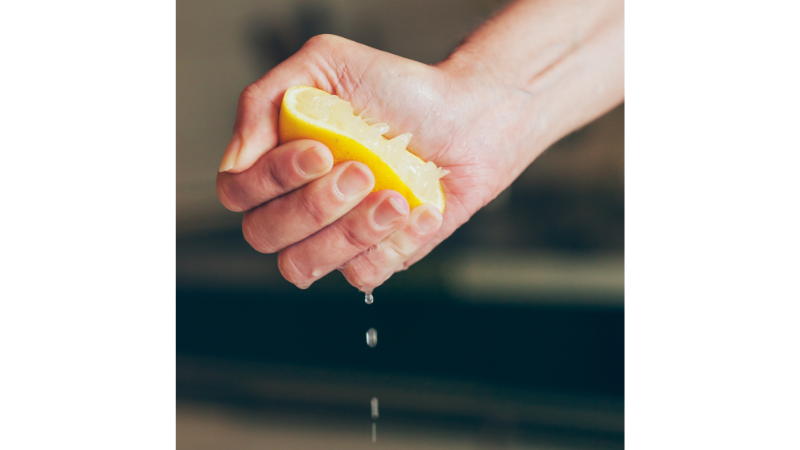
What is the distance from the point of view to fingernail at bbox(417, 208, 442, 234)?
52 cm

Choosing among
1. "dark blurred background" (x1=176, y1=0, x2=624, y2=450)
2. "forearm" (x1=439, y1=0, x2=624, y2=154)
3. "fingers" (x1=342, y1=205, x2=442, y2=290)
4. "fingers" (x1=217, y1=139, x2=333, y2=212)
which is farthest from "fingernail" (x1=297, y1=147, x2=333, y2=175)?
"dark blurred background" (x1=176, y1=0, x2=624, y2=450)

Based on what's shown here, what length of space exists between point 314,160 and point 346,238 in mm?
109

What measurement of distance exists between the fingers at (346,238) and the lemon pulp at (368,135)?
3 cm

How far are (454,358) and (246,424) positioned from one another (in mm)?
472

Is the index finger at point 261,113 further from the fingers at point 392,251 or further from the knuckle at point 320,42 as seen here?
the fingers at point 392,251

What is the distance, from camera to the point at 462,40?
2.34 feet

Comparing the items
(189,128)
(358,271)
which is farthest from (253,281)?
(358,271)

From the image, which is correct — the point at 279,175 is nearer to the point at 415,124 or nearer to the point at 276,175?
the point at 276,175

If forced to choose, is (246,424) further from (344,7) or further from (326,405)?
(344,7)

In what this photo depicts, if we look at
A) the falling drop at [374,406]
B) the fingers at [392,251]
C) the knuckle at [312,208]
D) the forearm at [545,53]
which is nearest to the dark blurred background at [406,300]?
the falling drop at [374,406]

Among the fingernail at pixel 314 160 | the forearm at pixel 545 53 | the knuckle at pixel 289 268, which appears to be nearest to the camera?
the fingernail at pixel 314 160

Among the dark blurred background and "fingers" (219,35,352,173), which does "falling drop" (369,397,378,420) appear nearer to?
the dark blurred background

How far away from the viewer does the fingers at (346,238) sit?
0.51 m

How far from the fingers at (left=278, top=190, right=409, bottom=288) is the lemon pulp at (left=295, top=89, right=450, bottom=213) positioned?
27 mm
